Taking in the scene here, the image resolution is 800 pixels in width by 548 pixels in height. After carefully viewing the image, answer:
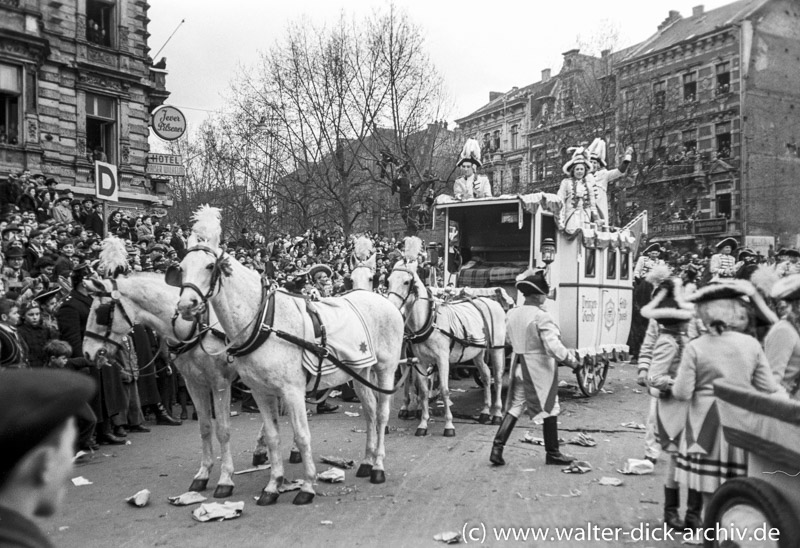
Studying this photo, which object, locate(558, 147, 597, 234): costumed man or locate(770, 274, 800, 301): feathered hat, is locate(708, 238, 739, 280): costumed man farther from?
locate(770, 274, 800, 301): feathered hat

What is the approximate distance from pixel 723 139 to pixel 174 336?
128 ft

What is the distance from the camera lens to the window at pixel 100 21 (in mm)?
24375

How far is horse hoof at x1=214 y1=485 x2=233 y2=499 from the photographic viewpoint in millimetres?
6117

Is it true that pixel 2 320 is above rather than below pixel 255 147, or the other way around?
below

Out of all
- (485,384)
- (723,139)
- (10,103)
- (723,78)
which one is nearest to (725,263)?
(485,384)

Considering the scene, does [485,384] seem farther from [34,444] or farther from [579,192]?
[34,444]

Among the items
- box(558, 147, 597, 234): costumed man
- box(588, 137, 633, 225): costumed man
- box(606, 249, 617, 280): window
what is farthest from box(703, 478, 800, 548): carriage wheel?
box(588, 137, 633, 225): costumed man

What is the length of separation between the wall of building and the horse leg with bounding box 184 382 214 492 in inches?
1481

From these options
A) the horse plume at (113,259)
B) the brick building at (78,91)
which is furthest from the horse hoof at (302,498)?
the brick building at (78,91)

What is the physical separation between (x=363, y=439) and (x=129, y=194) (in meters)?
18.5

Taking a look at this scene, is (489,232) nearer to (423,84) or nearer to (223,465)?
(223,465)

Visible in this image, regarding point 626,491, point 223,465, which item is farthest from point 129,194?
point 626,491

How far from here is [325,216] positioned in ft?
104

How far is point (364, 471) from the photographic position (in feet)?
22.6
